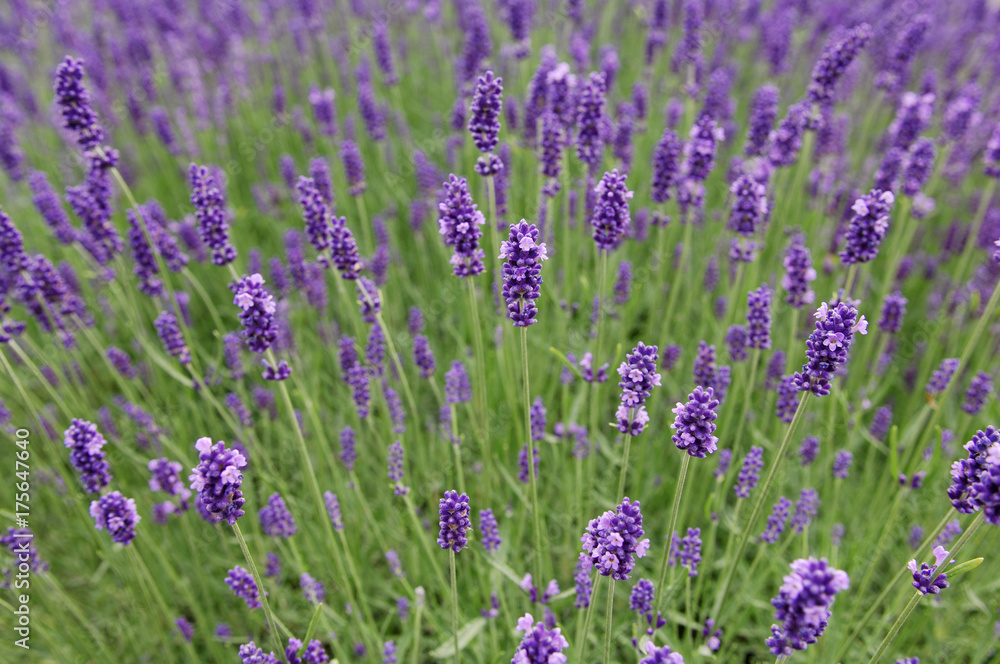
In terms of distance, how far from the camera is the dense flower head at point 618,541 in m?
2.16

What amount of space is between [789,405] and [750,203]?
1.22 metres

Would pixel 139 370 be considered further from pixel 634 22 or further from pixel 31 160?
pixel 634 22

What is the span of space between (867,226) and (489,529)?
8.40ft

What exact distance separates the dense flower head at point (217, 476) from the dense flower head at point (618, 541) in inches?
51.3

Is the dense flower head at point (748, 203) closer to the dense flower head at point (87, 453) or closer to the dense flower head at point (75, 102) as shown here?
the dense flower head at point (87, 453)

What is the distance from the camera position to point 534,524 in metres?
3.28

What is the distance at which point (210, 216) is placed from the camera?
11.4 ft

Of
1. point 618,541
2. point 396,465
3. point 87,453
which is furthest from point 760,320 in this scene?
point 87,453

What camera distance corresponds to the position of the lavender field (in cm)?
305

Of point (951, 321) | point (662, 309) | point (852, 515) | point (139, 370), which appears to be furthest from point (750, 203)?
point (139, 370)

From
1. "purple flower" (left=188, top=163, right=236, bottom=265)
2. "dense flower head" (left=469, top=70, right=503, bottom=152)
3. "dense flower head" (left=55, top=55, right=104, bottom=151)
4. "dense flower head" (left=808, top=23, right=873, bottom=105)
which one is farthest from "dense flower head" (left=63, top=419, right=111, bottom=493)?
"dense flower head" (left=808, top=23, right=873, bottom=105)

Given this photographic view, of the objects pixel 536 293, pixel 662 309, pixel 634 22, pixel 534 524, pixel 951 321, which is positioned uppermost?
pixel 634 22

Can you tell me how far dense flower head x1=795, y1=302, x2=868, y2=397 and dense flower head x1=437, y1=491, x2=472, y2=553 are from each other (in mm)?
1451

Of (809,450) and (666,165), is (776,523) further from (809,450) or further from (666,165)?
(666,165)
